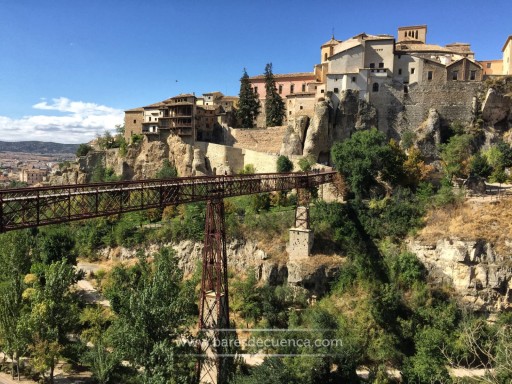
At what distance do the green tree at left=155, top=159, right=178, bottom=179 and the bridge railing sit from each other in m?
18.7

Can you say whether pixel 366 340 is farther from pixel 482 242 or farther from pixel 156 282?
pixel 156 282

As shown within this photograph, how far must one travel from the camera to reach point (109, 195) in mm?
15016

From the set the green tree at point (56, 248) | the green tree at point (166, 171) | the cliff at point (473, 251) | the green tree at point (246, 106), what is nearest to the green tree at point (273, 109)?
the green tree at point (246, 106)

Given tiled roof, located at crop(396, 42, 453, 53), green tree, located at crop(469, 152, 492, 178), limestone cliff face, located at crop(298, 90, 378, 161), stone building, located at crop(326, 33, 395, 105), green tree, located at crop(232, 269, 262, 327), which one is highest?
tiled roof, located at crop(396, 42, 453, 53)

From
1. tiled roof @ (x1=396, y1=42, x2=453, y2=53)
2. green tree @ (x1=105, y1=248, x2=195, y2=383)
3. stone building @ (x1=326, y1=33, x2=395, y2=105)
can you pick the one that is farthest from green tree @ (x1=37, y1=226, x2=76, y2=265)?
tiled roof @ (x1=396, y1=42, x2=453, y2=53)

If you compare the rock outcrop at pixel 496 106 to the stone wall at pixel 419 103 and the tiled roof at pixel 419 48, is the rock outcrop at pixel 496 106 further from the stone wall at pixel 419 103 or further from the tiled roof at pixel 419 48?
the tiled roof at pixel 419 48

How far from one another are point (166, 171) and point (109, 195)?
26550 millimetres

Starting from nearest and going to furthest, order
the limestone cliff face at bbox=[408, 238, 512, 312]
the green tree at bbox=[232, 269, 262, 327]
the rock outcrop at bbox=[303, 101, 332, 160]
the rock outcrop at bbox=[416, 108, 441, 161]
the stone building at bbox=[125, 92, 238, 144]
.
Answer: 1. the limestone cliff face at bbox=[408, 238, 512, 312]
2. the green tree at bbox=[232, 269, 262, 327]
3. the rock outcrop at bbox=[416, 108, 441, 161]
4. the rock outcrop at bbox=[303, 101, 332, 160]
5. the stone building at bbox=[125, 92, 238, 144]

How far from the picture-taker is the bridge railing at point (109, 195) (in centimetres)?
1204

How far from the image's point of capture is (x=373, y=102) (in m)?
40.0

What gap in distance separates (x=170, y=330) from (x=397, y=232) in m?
18.0

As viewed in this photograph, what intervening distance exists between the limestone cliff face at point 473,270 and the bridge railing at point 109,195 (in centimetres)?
986

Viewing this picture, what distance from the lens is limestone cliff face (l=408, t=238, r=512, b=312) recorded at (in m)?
24.0

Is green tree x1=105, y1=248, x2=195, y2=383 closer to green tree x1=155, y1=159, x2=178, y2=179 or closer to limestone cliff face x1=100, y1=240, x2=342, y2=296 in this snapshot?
limestone cliff face x1=100, y1=240, x2=342, y2=296
